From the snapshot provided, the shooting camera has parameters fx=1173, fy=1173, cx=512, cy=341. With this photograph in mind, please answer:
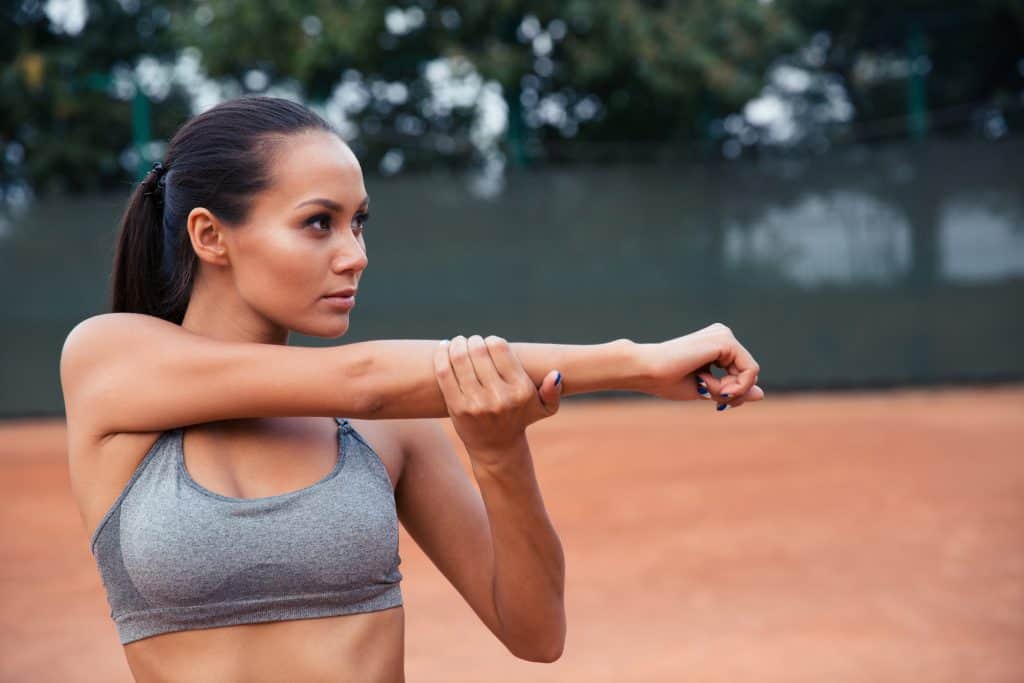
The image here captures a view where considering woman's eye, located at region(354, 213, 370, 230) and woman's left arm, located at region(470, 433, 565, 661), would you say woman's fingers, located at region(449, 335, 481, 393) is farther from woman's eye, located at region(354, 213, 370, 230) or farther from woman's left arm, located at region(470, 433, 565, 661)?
woman's eye, located at region(354, 213, 370, 230)

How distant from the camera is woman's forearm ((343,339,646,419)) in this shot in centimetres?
123

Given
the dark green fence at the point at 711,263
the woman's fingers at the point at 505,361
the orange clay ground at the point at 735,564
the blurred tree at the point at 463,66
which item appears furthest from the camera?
the blurred tree at the point at 463,66

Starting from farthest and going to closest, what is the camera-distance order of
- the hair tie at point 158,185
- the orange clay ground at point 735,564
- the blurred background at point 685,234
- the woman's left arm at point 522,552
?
the blurred background at point 685,234 < the orange clay ground at point 735,564 < the hair tie at point 158,185 < the woman's left arm at point 522,552

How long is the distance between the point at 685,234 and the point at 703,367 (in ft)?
30.9

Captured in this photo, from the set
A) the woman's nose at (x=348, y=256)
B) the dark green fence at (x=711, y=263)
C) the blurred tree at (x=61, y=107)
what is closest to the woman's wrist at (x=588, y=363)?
the woman's nose at (x=348, y=256)

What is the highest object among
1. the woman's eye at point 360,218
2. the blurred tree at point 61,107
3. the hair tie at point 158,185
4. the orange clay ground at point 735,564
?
the hair tie at point 158,185

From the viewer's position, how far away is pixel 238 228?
4.47ft

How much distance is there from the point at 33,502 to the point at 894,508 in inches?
189

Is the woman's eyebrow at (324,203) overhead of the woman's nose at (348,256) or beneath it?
overhead

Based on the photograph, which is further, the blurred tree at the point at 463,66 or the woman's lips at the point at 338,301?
the blurred tree at the point at 463,66

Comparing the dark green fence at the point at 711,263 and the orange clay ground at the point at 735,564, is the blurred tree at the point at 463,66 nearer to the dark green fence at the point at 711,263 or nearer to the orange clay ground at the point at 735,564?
the dark green fence at the point at 711,263

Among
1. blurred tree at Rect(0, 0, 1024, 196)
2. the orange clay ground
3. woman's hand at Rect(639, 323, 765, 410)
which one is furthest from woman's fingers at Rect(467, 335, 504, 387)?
blurred tree at Rect(0, 0, 1024, 196)

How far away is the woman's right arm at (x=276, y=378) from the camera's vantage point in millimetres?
1235

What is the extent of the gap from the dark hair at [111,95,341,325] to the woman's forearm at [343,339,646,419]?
0.83ft
